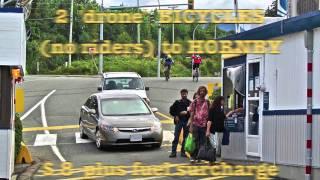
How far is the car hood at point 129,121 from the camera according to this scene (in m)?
16.7

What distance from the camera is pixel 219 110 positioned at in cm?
1362

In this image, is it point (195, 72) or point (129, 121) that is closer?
point (129, 121)

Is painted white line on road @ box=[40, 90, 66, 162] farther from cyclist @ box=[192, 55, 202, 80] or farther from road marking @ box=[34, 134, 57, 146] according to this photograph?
cyclist @ box=[192, 55, 202, 80]

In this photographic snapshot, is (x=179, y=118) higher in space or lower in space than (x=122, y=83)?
lower

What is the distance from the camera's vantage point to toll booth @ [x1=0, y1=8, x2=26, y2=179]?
10.5 metres

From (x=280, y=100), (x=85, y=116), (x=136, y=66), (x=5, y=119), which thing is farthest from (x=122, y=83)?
(x=136, y=66)

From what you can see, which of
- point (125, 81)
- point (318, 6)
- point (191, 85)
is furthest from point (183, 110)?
point (191, 85)

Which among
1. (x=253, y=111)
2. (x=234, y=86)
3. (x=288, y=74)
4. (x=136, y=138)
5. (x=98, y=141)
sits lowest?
(x=98, y=141)

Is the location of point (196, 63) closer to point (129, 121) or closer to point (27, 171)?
point (129, 121)

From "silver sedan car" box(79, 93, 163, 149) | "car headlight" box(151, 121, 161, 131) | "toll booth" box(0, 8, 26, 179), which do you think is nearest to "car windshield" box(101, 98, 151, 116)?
"silver sedan car" box(79, 93, 163, 149)

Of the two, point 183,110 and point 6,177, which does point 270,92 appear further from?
point 6,177

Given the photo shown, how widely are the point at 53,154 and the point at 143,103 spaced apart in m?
3.37

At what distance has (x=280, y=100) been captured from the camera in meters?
12.7

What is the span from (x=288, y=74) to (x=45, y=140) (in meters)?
8.84
